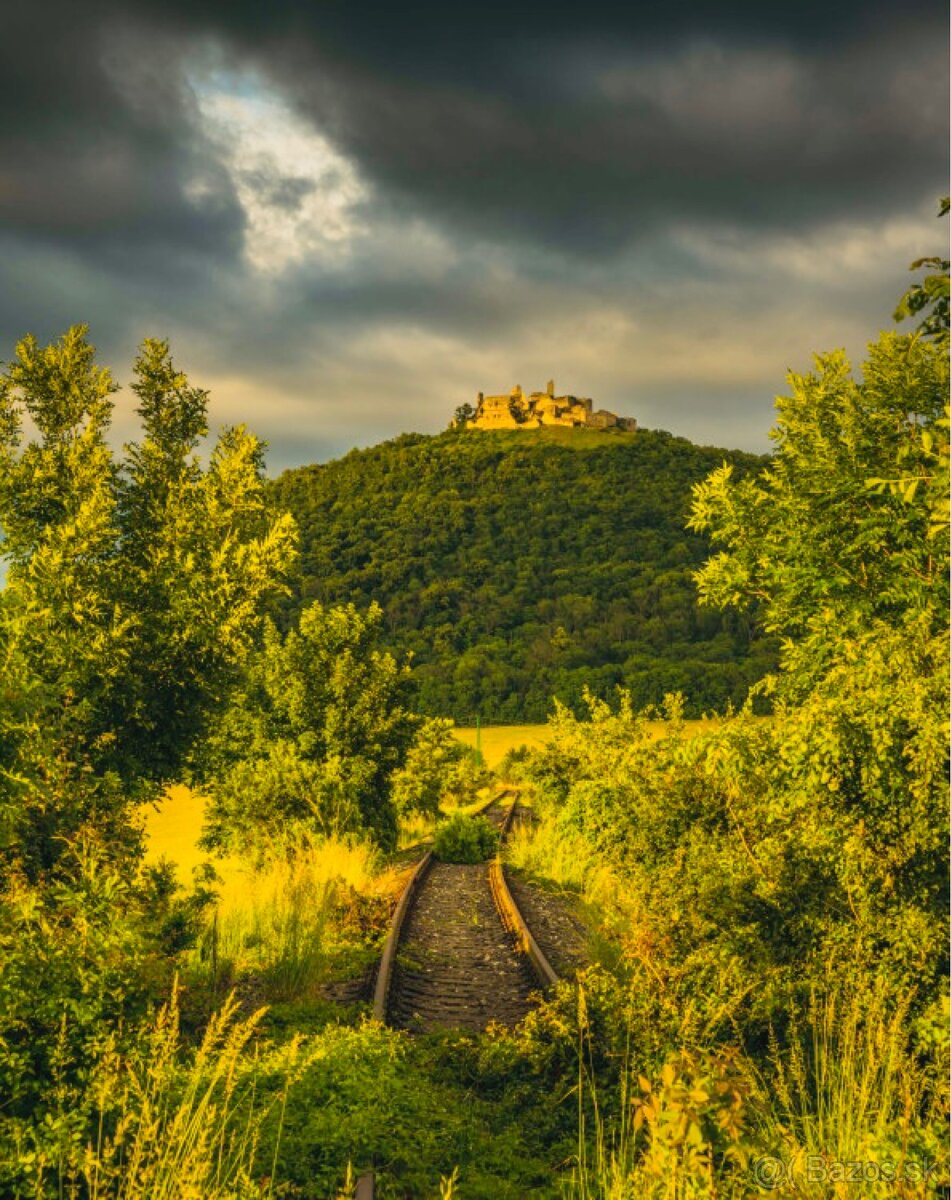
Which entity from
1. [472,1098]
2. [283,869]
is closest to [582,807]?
[283,869]

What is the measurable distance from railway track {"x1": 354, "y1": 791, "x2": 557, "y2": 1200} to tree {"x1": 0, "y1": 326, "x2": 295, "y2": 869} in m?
3.59

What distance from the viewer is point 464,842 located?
76.2 ft

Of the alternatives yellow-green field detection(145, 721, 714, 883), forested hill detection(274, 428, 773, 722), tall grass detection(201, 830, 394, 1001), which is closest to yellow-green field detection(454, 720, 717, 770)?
yellow-green field detection(145, 721, 714, 883)

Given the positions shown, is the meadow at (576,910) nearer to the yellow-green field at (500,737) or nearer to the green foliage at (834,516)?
the green foliage at (834,516)

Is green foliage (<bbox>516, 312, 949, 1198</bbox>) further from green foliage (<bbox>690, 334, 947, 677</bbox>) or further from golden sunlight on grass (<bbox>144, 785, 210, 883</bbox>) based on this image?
golden sunlight on grass (<bbox>144, 785, 210, 883</bbox>)

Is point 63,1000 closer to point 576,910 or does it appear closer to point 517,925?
point 517,925

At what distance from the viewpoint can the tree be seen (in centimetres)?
929

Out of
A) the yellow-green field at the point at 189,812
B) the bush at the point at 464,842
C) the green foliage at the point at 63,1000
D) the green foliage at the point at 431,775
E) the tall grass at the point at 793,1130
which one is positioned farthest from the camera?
the green foliage at the point at 431,775

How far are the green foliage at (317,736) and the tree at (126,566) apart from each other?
20.8 ft

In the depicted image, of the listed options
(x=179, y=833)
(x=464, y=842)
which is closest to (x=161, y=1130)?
(x=464, y=842)

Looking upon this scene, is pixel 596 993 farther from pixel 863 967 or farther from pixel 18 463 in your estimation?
pixel 18 463

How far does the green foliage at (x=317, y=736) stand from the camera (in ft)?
61.1

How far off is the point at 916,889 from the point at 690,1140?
382 centimetres

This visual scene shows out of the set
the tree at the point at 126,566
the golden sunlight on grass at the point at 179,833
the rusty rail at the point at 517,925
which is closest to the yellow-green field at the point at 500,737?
the golden sunlight on grass at the point at 179,833
